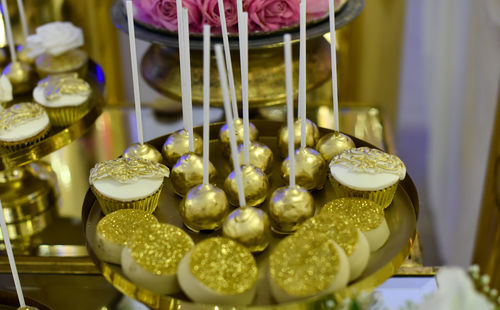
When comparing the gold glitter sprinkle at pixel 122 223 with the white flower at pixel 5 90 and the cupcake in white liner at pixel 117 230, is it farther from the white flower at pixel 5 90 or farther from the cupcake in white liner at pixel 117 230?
the white flower at pixel 5 90

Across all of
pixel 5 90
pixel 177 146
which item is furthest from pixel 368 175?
pixel 5 90

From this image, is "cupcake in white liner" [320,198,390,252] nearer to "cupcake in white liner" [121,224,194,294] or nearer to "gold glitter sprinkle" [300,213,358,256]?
"gold glitter sprinkle" [300,213,358,256]

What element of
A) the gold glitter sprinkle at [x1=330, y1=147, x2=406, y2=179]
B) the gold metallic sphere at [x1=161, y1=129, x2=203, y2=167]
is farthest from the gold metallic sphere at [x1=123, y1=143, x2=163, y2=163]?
the gold glitter sprinkle at [x1=330, y1=147, x2=406, y2=179]

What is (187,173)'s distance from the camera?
0.69 m

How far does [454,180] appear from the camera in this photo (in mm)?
1682

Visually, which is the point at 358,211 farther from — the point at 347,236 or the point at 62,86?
the point at 62,86

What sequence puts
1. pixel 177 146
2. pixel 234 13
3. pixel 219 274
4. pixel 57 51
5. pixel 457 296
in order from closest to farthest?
pixel 457 296 < pixel 219 274 < pixel 177 146 < pixel 234 13 < pixel 57 51

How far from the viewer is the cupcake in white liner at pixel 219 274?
53 cm

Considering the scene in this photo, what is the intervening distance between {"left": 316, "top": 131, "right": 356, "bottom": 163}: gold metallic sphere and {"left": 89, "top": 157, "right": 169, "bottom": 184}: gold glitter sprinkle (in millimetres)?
193

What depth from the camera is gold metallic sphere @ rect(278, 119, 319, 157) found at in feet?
2.50

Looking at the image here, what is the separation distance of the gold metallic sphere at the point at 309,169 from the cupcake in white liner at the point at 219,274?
0.15 metres

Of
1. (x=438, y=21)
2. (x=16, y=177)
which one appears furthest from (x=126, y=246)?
(x=438, y=21)

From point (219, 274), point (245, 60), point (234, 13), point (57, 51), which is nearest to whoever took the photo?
point (219, 274)

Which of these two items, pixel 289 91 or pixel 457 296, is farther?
pixel 289 91
